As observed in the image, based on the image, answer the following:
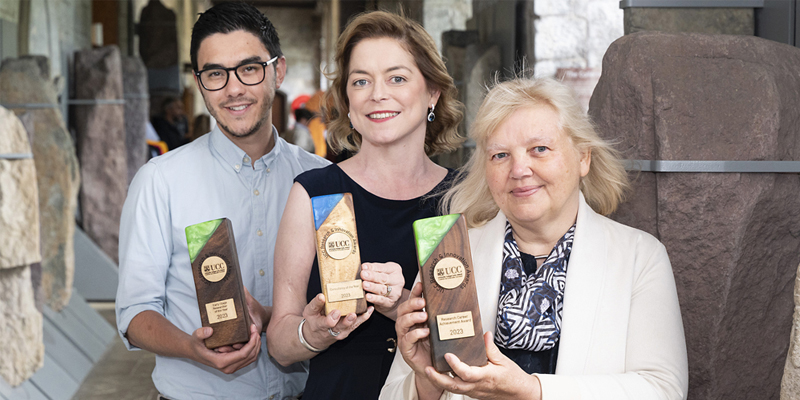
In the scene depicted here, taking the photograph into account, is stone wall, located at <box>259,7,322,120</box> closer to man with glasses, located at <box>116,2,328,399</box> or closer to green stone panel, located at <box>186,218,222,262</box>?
man with glasses, located at <box>116,2,328,399</box>

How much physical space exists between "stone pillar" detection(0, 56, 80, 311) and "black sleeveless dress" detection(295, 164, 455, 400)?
319 cm

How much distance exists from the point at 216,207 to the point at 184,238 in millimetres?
124

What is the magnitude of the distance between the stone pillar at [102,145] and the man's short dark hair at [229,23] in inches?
173

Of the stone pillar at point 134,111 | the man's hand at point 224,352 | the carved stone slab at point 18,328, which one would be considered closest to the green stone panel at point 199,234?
the man's hand at point 224,352

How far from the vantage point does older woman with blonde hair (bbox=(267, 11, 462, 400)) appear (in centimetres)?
164

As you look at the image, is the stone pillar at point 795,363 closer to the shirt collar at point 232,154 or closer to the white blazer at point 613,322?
the white blazer at point 613,322

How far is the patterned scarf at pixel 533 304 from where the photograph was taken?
1.40m

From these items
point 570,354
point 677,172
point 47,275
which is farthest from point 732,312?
point 47,275

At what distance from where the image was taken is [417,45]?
67.1 inches

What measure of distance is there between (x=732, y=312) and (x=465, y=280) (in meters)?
0.89

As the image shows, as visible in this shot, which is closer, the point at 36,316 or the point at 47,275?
the point at 36,316

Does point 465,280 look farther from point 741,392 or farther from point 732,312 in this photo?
A: point 741,392

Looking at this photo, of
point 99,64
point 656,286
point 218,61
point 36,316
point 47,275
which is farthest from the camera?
point 99,64

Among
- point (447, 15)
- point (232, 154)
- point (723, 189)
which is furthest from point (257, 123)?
point (447, 15)
